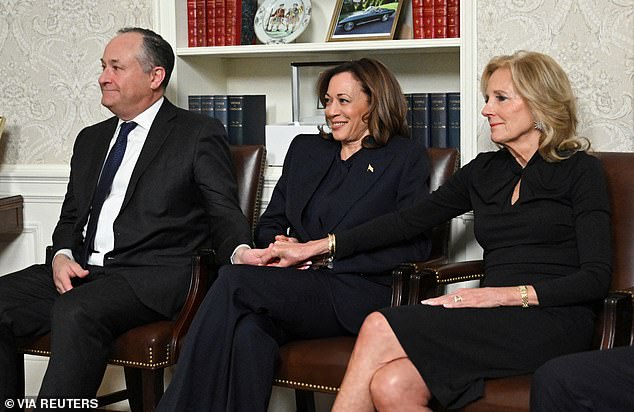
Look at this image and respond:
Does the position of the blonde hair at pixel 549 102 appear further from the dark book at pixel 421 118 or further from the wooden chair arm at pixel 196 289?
the wooden chair arm at pixel 196 289

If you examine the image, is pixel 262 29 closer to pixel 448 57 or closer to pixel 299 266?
pixel 448 57

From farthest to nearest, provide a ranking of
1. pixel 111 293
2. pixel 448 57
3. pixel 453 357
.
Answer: pixel 448 57
pixel 111 293
pixel 453 357

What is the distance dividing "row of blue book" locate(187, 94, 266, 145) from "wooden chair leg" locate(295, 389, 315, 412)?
100 centimetres

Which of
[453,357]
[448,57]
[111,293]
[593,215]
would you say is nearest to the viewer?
[453,357]

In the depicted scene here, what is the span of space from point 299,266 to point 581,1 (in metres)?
1.20

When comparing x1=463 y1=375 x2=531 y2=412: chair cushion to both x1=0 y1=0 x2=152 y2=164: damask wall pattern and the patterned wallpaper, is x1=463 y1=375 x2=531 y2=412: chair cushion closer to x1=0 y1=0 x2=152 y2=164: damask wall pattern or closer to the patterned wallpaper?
the patterned wallpaper

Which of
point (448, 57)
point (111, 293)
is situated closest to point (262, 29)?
point (448, 57)

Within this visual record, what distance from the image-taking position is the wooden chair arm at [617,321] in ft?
8.30

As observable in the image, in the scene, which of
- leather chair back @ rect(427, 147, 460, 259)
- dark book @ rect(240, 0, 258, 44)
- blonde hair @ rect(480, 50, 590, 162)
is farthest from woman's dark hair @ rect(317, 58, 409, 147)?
dark book @ rect(240, 0, 258, 44)

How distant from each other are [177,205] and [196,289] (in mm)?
331

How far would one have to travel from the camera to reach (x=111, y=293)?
312cm

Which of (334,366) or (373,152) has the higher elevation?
(373,152)

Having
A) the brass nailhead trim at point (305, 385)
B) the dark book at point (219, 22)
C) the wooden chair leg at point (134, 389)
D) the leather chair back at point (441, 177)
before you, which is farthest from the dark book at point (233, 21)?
the brass nailhead trim at point (305, 385)

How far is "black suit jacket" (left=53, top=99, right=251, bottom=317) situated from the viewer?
3293 mm
